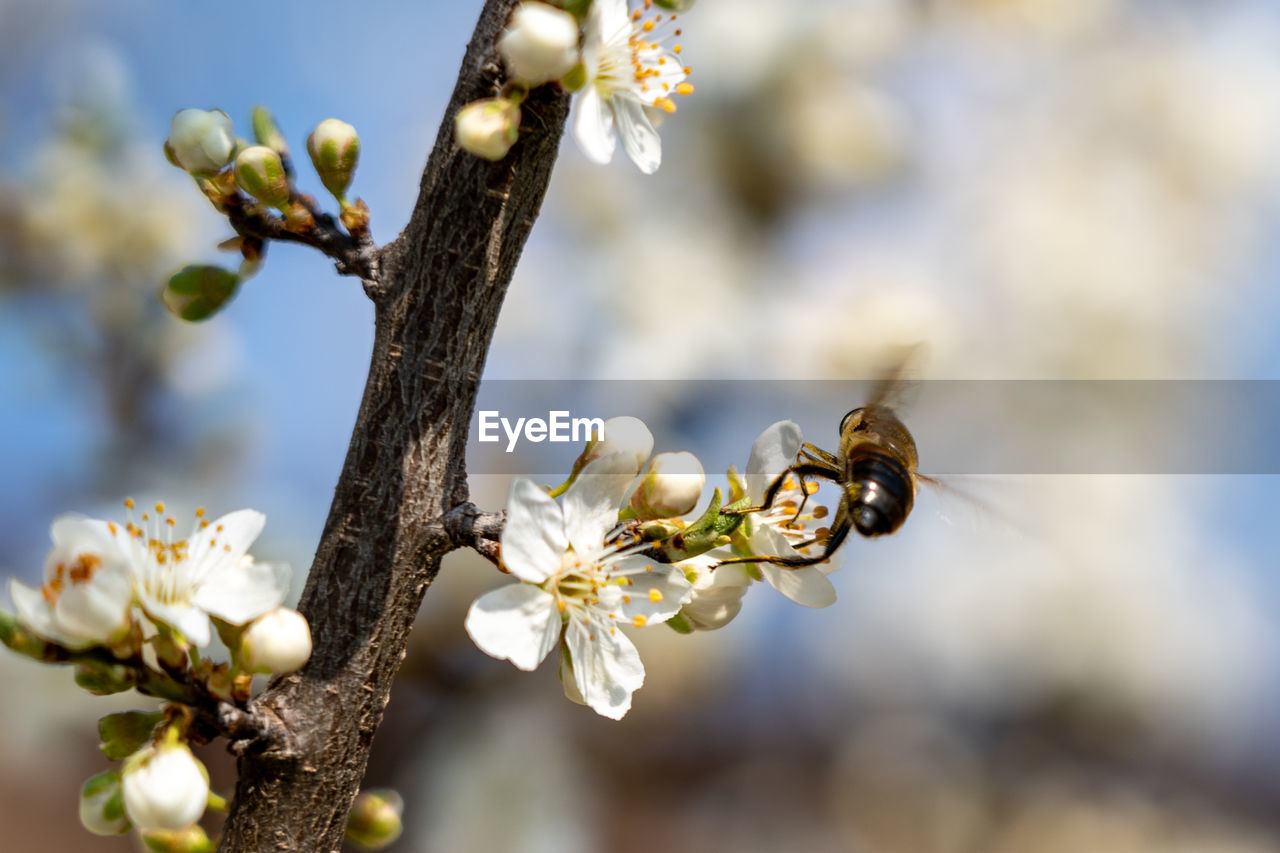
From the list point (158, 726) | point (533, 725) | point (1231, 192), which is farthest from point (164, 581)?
point (1231, 192)

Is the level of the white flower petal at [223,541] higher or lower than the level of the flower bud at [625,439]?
lower

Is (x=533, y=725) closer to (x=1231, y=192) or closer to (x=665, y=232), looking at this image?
(x=665, y=232)

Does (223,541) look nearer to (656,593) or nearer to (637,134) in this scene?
(656,593)

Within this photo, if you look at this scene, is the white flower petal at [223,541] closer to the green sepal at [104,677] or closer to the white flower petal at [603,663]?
the green sepal at [104,677]

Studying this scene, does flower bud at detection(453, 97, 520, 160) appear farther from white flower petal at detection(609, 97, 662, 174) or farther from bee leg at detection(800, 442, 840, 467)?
bee leg at detection(800, 442, 840, 467)

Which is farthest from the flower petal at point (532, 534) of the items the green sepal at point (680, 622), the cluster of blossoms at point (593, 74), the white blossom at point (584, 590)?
the cluster of blossoms at point (593, 74)

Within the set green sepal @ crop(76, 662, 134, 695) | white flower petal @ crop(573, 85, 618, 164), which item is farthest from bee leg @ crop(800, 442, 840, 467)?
green sepal @ crop(76, 662, 134, 695)

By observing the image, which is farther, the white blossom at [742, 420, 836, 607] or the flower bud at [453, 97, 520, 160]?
the white blossom at [742, 420, 836, 607]
